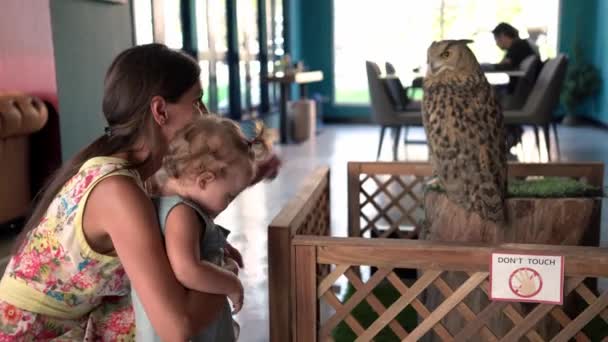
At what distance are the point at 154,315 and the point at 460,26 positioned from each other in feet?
28.3

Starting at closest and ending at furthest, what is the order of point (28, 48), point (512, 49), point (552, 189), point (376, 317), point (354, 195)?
point (552, 189) < point (376, 317) < point (354, 195) < point (28, 48) < point (512, 49)

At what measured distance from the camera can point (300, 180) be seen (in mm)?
4820

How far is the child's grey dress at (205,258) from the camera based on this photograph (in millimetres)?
1028

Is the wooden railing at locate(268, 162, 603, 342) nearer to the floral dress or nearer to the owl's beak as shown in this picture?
the floral dress

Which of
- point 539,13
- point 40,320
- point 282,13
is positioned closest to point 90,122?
point 40,320

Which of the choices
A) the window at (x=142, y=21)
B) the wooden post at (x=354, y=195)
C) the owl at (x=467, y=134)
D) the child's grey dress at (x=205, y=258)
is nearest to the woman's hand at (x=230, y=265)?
the child's grey dress at (x=205, y=258)

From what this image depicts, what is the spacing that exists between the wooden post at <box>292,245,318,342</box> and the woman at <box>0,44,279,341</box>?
24cm

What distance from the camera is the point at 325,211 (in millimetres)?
2184

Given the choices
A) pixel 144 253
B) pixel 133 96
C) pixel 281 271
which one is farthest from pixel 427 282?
pixel 133 96

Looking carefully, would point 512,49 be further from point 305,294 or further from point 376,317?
point 305,294

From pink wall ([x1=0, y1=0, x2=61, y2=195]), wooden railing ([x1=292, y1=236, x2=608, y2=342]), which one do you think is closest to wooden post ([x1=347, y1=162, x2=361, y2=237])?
wooden railing ([x1=292, y1=236, x2=608, y2=342])

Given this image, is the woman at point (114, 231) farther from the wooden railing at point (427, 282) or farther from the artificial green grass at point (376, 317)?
the artificial green grass at point (376, 317)

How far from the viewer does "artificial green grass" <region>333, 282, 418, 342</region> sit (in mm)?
2098

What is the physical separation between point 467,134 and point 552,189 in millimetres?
410
